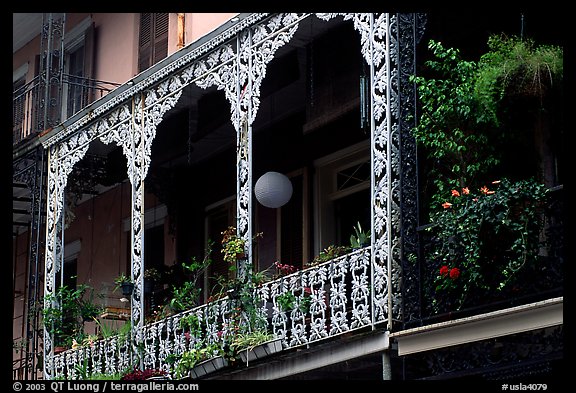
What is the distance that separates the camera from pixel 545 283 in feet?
36.3

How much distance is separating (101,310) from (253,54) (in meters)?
4.40

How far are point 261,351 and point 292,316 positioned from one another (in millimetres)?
545

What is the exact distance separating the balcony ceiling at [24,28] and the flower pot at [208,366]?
9034mm

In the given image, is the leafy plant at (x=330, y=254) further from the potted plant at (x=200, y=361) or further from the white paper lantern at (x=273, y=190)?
the white paper lantern at (x=273, y=190)

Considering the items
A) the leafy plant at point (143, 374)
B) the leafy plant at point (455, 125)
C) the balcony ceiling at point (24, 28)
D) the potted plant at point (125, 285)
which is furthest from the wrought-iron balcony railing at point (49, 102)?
the leafy plant at point (455, 125)

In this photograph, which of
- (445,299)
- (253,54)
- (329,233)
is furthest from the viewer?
(329,233)

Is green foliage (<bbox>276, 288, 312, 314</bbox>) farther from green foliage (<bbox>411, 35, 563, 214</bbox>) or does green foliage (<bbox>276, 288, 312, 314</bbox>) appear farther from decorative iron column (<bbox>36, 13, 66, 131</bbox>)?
decorative iron column (<bbox>36, 13, 66, 131</bbox>)

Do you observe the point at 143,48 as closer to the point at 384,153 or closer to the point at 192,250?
the point at 192,250

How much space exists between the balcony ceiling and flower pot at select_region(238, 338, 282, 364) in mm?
9619

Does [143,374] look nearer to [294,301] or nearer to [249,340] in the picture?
[249,340]

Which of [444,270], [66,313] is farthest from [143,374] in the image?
[444,270]

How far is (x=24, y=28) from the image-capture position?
74.3 feet

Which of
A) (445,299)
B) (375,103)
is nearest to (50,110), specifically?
(375,103)

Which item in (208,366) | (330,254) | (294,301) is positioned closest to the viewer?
(294,301)
